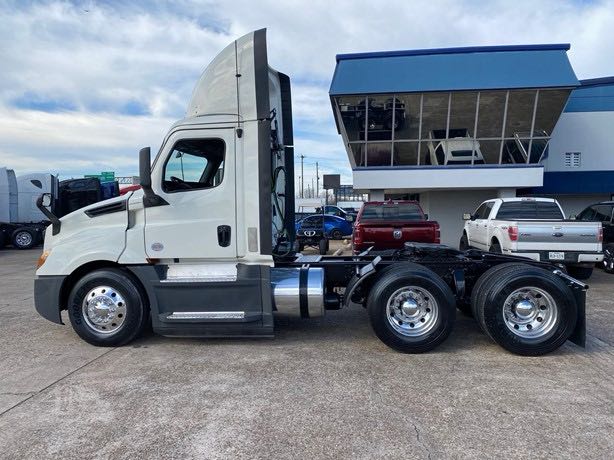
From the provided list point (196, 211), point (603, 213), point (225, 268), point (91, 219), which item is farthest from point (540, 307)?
point (603, 213)

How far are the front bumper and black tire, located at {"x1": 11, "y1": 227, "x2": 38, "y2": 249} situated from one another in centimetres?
1859

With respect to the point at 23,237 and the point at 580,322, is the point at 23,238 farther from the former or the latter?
the point at 580,322

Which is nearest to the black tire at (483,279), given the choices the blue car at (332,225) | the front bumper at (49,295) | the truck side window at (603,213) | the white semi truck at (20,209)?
the front bumper at (49,295)

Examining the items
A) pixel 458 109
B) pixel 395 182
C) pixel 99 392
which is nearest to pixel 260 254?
pixel 99 392

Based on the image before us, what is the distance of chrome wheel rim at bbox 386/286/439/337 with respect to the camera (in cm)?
514

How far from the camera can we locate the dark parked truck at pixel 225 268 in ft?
16.8

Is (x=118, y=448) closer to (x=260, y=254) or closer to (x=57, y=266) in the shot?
(x=260, y=254)

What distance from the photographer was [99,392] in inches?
165

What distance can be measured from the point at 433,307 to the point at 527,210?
7.24 m

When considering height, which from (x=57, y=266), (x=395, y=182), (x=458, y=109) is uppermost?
(x=458, y=109)

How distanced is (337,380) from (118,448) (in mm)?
2058

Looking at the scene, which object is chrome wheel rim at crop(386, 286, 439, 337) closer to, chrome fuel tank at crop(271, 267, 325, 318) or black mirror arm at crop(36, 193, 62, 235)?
chrome fuel tank at crop(271, 267, 325, 318)

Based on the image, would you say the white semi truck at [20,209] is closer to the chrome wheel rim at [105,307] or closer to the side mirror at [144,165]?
the chrome wheel rim at [105,307]


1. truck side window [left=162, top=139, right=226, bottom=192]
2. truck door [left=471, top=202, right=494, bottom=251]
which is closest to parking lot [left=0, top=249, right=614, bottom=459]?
truck side window [left=162, top=139, right=226, bottom=192]
